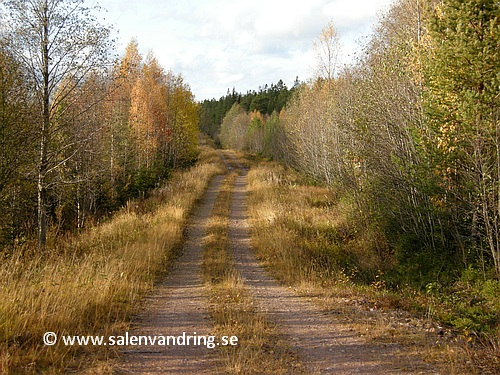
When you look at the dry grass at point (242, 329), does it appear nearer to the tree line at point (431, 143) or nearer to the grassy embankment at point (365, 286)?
the grassy embankment at point (365, 286)

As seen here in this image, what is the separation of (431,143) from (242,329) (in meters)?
5.96

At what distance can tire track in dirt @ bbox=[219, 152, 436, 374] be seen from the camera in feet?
14.2

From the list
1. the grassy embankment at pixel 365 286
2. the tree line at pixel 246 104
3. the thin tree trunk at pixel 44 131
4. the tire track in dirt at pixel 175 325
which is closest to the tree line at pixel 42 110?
the thin tree trunk at pixel 44 131

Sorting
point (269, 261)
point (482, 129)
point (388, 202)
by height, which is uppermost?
point (482, 129)

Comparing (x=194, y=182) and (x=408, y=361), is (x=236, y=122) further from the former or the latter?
(x=408, y=361)

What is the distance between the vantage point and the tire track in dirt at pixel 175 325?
13.8 feet

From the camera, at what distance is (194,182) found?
957 inches

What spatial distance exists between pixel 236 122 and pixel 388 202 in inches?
2466

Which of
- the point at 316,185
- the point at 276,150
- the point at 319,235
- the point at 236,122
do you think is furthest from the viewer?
the point at 236,122

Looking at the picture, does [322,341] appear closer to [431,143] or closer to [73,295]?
[73,295]

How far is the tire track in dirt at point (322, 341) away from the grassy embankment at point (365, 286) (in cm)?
Result: 34

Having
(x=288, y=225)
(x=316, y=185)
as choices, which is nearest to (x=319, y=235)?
(x=288, y=225)

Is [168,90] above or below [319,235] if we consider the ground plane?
above

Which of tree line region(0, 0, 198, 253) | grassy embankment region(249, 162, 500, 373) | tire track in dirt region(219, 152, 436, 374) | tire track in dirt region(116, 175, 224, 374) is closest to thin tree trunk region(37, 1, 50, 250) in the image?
tree line region(0, 0, 198, 253)
